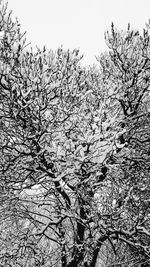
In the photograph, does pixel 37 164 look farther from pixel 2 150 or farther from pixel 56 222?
pixel 56 222

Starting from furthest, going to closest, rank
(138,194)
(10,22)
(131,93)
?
(131,93)
(138,194)
(10,22)

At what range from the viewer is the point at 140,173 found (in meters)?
5.58

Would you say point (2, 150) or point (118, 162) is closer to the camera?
point (2, 150)

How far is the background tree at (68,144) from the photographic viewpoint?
4.31m

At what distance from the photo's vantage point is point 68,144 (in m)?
4.42

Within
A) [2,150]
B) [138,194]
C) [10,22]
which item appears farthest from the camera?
[138,194]

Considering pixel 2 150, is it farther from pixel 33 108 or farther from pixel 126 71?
pixel 126 71

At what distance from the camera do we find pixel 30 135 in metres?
4.46

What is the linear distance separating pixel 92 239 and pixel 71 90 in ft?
9.53

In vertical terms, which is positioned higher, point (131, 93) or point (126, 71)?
point (126, 71)

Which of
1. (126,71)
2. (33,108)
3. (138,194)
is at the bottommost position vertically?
(138,194)

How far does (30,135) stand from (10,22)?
2.34 meters

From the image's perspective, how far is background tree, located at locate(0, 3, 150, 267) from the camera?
4312 millimetres

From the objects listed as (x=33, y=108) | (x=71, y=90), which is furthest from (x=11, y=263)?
(x=71, y=90)
